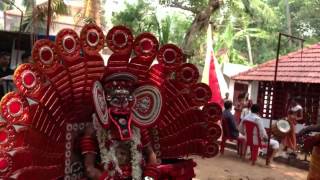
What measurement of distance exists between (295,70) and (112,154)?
1245 centimetres

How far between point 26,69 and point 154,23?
1818cm

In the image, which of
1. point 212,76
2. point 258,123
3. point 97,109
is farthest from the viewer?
point 212,76

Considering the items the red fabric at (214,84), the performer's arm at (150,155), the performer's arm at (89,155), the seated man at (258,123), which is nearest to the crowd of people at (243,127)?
the seated man at (258,123)

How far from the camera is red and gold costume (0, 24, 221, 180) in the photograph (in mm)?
3576

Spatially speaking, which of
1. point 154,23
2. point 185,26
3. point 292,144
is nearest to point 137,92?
point 292,144

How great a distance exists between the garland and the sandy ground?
12.6ft

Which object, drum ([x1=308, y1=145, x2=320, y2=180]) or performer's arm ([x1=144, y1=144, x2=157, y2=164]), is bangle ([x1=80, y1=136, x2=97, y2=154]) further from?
drum ([x1=308, y1=145, x2=320, y2=180])

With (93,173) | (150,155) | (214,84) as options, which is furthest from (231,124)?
(93,173)

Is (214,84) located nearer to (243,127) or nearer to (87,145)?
(243,127)

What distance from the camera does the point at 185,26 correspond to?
2845 cm

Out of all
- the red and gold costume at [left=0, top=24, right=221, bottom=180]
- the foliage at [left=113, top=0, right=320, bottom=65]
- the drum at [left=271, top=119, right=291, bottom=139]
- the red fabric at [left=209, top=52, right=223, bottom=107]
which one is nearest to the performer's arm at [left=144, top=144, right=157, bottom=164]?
the red and gold costume at [left=0, top=24, right=221, bottom=180]

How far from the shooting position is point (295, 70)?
15320 millimetres

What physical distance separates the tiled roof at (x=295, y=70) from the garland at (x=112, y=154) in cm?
1060

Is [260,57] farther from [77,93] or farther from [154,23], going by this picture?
[77,93]
